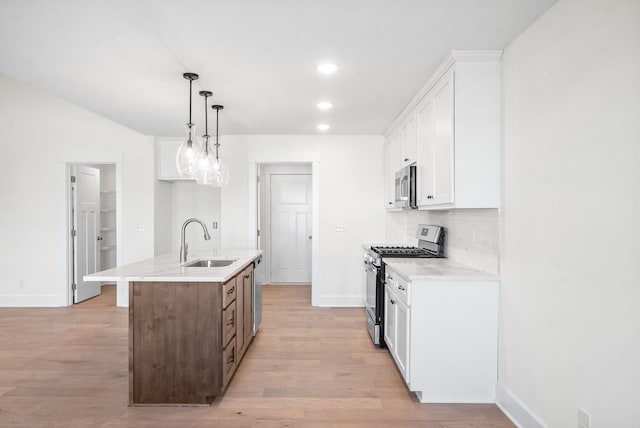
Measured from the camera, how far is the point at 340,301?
4922mm

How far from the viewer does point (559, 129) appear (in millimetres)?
1816

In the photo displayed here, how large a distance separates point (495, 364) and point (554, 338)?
0.65 metres

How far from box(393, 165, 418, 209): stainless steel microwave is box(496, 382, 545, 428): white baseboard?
1.60m

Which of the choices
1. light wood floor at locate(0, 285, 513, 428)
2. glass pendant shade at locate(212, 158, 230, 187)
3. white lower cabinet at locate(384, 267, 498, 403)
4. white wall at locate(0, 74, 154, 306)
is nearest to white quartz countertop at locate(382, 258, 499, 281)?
white lower cabinet at locate(384, 267, 498, 403)

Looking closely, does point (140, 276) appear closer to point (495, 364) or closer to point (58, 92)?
point (58, 92)

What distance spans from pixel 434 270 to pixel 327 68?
169 centimetres

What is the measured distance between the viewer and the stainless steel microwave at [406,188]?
10.8 feet

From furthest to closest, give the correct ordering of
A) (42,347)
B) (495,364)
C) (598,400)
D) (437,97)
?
1. (42,347)
2. (437,97)
3. (495,364)
4. (598,400)

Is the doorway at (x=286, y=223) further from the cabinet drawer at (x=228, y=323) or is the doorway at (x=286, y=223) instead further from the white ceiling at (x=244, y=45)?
the cabinet drawer at (x=228, y=323)

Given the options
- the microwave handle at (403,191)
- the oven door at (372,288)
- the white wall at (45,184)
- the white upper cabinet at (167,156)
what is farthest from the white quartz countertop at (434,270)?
the white wall at (45,184)

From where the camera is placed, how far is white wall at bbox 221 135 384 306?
16.2 ft

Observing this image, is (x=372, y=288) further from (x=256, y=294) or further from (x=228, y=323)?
(x=228, y=323)

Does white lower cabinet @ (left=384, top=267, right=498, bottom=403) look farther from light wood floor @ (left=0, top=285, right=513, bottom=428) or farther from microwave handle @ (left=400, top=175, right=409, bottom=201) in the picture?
microwave handle @ (left=400, top=175, right=409, bottom=201)

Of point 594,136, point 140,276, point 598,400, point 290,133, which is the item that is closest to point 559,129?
point 594,136
